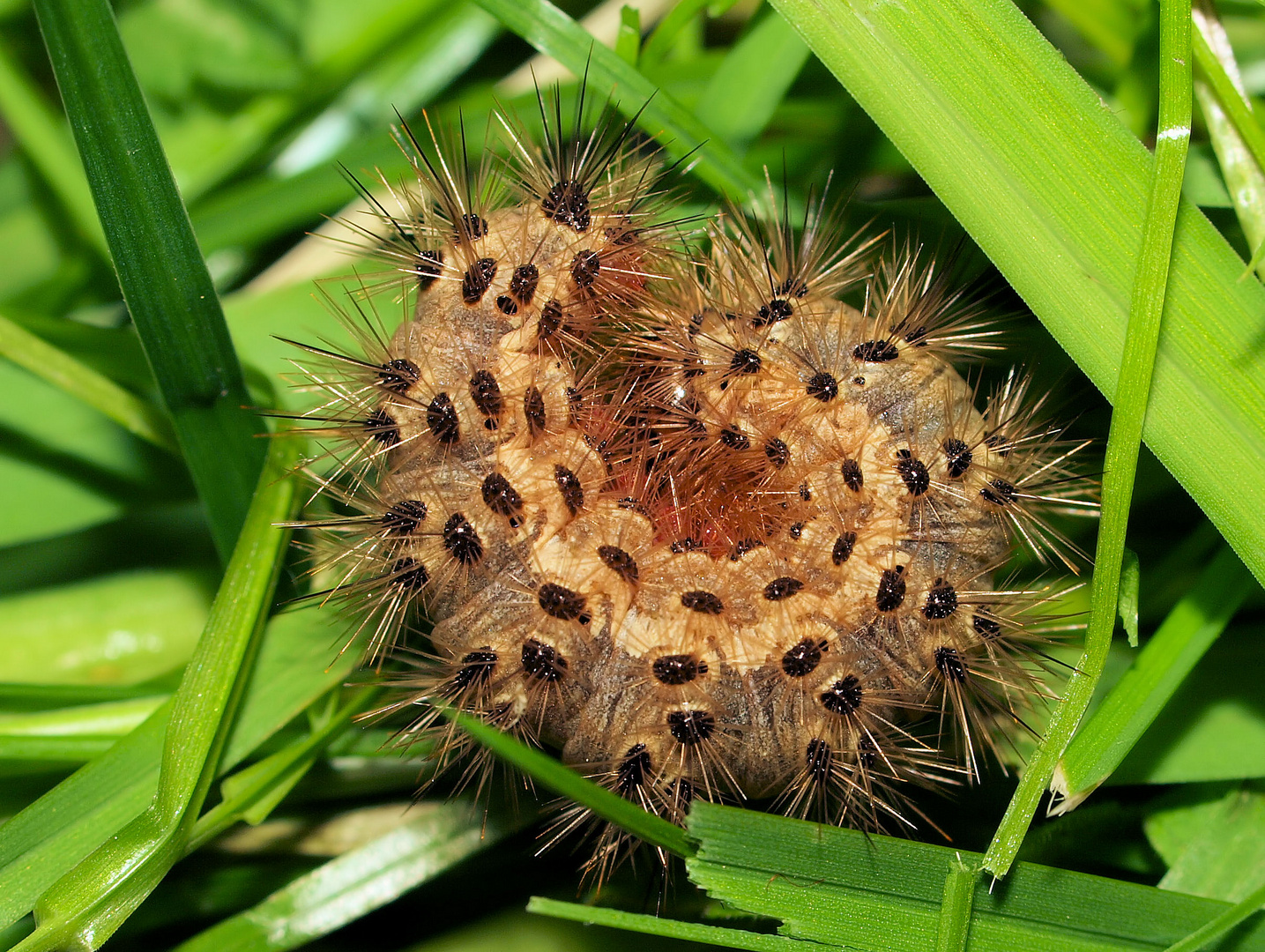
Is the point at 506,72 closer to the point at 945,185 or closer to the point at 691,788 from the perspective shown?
the point at 945,185

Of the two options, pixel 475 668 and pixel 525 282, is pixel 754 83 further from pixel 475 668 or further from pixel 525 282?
pixel 475 668

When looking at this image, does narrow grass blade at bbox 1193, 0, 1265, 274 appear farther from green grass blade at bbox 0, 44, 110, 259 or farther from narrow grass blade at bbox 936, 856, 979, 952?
green grass blade at bbox 0, 44, 110, 259

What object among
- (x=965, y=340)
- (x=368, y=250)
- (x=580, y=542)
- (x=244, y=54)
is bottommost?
(x=580, y=542)

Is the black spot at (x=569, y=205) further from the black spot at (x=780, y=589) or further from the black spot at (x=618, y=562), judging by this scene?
the black spot at (x=780, y=589)

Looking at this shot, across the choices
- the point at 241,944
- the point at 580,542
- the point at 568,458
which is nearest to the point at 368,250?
the point at 568,458

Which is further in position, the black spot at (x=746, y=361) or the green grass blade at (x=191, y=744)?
→ the black spot at (x=746, y=361)

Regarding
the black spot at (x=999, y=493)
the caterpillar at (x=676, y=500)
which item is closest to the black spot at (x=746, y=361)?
the caterpillar at (x=676, y=500)

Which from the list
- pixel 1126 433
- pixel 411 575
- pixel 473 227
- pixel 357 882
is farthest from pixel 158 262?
pixel 1126 433
